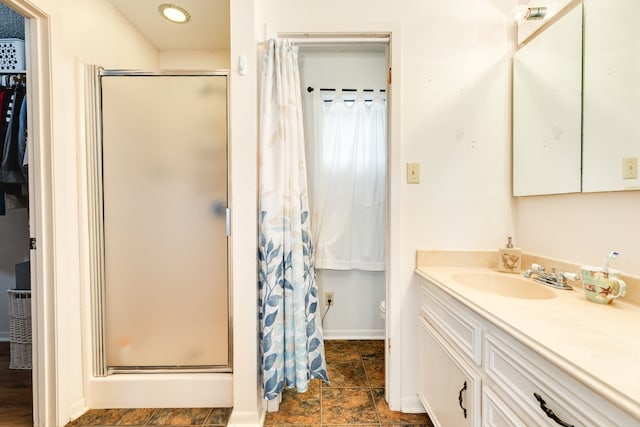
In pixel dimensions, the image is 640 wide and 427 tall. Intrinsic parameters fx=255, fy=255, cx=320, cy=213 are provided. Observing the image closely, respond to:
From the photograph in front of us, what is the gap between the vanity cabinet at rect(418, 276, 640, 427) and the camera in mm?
552

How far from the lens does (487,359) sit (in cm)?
85

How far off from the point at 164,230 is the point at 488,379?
5.42ft

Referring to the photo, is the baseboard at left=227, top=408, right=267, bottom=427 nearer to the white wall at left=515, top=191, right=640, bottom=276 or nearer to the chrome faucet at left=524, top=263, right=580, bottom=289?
the chrome faucet at left=524, top=263, right=580, bottom=289

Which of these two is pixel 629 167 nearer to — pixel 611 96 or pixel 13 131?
pixel 611 96

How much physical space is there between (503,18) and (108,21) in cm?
238

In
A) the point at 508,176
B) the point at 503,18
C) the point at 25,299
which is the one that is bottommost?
the point at 25,299

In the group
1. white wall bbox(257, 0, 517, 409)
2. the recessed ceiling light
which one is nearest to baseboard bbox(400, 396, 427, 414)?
white wall bbox(257, 0, 517, 409)

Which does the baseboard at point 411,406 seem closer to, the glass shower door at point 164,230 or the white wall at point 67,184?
the glass shower door at point 164,230

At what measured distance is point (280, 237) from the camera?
133cm

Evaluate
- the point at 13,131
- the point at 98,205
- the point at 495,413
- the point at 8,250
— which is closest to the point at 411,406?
the point at 495,413

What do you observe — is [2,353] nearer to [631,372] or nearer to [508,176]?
[631,372]

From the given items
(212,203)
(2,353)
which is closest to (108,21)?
(212,203)

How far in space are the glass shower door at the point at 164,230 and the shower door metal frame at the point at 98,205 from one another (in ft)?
0.08

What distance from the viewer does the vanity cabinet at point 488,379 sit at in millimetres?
552
